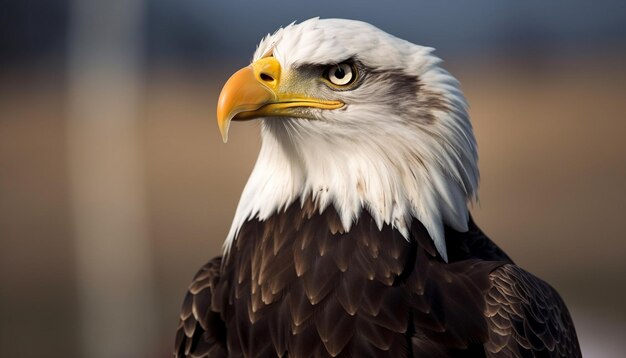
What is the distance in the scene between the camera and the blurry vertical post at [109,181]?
7586 mm

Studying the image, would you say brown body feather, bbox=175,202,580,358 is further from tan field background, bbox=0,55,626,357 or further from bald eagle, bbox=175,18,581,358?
tan field background, bbox=0,55,626,357

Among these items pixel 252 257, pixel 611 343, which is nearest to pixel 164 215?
pixel 611 343

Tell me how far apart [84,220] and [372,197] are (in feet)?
23.7

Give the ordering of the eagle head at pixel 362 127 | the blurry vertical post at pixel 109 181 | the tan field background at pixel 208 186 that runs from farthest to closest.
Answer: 1. the tan field background at pixel 208 186
2. the blurry vertical post at pixel 109 181
3. the eagle head at pixel 362 127

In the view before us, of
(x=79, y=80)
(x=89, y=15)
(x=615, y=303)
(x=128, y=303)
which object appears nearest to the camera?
(x=89, y=15)

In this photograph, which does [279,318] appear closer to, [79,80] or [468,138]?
[468,138]

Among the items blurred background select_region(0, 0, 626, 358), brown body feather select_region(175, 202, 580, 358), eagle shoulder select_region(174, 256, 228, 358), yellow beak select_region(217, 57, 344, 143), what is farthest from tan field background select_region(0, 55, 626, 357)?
yellow beak select_region(217, 57, 344, 143)

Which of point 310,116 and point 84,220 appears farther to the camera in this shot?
point 84,220

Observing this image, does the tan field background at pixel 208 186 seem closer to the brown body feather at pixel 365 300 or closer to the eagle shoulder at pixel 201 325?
the eagle shoulder at pixel 201 325

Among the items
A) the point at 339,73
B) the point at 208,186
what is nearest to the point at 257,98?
the point at 339,73

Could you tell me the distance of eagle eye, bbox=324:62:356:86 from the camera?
9.37 ft

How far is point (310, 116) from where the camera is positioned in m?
2.86

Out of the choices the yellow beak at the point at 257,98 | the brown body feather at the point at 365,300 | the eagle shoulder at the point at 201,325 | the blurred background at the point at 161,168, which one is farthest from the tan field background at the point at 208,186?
the yellow beak at the point at 257,98

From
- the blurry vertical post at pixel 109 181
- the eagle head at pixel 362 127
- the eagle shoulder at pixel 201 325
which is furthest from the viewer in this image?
the blurry vertical post at pixel 109 181
